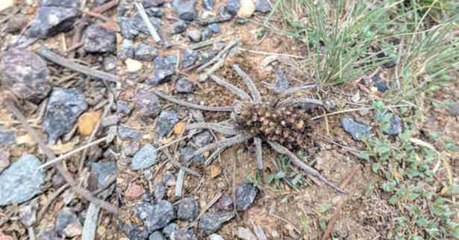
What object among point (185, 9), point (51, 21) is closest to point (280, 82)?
point (185, 9)

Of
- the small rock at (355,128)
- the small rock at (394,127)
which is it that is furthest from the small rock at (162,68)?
the small rock at (394,127)

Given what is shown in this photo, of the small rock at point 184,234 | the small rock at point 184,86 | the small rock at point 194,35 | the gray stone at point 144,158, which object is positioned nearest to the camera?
the small rock at point 184,234

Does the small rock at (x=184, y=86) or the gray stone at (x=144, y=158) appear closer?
the gray stone at (x=144, y=158)

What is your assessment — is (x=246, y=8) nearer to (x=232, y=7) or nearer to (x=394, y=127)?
(x=232, y=7)

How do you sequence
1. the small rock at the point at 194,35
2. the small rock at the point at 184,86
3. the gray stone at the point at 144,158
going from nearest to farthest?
the gray stone at the point at 144,158
the small rock at the point at 184,86
the small rock at the point at 194,35

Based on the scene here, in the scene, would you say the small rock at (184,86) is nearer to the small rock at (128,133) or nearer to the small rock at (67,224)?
the small rock at (128,133)

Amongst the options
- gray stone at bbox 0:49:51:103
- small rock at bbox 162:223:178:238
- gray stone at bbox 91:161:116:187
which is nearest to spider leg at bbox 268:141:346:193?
small rock at bbox 162:223:178:238

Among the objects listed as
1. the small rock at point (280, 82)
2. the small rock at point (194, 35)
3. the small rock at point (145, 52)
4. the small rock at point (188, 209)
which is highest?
the small rock at point (194, 35)
